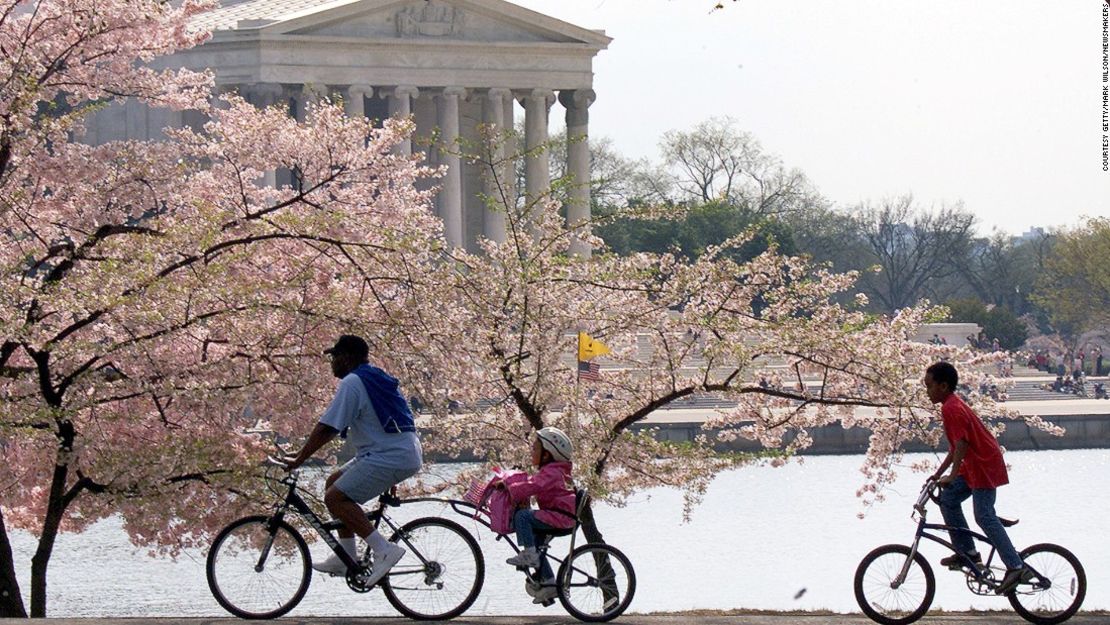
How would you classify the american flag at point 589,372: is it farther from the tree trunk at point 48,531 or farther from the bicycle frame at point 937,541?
the bicycle frame at point 937,541

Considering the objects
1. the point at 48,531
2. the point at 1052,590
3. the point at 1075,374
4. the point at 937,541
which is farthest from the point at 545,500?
the point at 1075,374

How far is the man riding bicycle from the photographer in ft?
44.8

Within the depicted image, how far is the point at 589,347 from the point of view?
25062mm

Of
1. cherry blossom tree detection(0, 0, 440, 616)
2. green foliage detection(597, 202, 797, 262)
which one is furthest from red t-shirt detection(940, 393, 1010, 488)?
green foliage detection(597, 202, 797, 262)

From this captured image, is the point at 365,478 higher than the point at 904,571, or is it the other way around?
the point at 365,478

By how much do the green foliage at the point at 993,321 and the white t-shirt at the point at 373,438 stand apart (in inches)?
3835

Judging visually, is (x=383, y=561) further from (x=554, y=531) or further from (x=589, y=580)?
(x=589, y=580)

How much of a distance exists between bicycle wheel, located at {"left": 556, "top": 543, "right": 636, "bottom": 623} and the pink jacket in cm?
26

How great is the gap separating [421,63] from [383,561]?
89.1 m

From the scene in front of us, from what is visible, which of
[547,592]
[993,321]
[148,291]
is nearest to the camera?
[547,592]

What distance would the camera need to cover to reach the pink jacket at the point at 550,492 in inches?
560

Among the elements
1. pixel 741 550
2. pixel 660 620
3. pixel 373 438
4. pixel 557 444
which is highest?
pixel 373 438

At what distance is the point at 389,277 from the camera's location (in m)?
20.9

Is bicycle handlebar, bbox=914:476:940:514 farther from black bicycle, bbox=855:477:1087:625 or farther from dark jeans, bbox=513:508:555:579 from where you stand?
dark jeans, bbox=513:508:555:579
